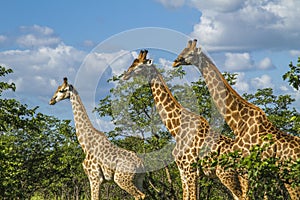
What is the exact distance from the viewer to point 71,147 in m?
23.7

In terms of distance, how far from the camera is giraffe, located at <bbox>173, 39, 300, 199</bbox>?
10.6 m

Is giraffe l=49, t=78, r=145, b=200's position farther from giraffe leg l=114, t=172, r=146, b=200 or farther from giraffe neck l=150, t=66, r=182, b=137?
giraffe neck l=150, t=66, r=182, b=137

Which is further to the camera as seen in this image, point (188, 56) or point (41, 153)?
point (41, 153)

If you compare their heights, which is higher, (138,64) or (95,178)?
(138,64)

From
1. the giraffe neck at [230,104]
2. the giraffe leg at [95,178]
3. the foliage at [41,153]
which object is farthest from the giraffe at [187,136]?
the foliage at [41,153]

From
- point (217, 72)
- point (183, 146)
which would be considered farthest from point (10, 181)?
point (217, 72)

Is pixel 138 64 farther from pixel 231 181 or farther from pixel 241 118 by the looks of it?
pixel 231 181

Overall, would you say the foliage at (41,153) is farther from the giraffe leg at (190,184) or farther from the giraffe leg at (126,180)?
the giraffe leg at (190,184)

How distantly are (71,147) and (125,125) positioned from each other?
26.1 feet

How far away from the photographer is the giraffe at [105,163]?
14477 mm

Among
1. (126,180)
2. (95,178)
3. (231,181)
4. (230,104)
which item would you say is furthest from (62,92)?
(231,181)

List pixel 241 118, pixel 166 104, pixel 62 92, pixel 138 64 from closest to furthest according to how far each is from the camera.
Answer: pixel 241 118 → pixel 138 64 → pixel 166 104 → pixel 62 92

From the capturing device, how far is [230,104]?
1189cm

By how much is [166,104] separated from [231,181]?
2.67 metres
